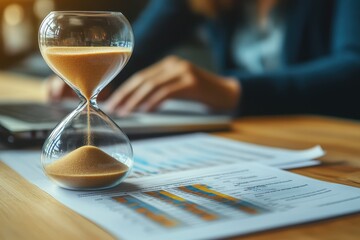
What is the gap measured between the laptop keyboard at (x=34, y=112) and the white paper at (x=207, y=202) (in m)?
0.23

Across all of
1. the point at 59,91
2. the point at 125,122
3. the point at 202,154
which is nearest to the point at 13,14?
the point at 59,91

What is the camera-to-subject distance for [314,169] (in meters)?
0.58

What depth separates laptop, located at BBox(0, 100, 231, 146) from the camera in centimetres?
71

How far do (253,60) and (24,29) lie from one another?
1.90 meters

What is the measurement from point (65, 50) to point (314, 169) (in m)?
0.29

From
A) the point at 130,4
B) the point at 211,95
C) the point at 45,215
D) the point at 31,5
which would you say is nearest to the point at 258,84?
the point at 211,95

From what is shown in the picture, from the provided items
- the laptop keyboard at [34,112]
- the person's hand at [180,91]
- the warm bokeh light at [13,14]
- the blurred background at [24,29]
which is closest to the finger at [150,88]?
the person's hand at [180,91]

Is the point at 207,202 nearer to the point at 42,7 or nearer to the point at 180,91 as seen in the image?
the point at 180,91

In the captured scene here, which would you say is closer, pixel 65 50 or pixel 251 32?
pixel 65 50

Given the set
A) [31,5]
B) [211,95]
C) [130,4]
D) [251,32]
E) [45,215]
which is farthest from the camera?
[31,5]

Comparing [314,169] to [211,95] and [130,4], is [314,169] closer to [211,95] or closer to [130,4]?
[211,95]

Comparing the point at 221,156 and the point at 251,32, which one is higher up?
the point at 251,32

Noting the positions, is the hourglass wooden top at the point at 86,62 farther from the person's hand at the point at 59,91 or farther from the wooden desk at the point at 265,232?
the person's hand at the point at 59,91

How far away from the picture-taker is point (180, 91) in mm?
950
